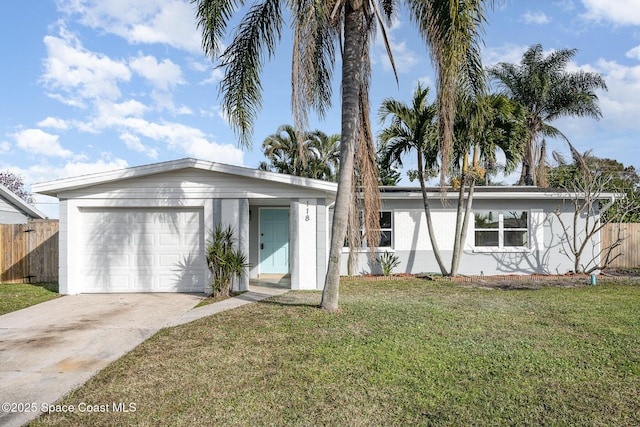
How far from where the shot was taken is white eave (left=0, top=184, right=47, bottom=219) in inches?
649

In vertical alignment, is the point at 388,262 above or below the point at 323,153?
below

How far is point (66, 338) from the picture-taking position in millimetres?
6055

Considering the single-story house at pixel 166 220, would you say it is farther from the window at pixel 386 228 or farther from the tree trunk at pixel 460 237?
the tree trunk at pixel 460 237

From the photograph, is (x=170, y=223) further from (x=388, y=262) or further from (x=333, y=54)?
(x=388, y=262)

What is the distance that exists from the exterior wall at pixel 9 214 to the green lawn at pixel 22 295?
17.9ft

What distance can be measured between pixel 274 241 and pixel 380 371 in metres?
9.20

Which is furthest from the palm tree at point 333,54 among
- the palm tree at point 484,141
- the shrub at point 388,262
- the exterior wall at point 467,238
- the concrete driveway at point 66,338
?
the exterior wall at point 467,238

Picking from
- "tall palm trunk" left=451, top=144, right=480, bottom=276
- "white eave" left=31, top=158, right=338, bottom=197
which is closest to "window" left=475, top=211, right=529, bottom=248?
"tall palm trunk" left=451, top=144, right=480, bottom=276

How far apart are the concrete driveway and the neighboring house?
9.85 meters

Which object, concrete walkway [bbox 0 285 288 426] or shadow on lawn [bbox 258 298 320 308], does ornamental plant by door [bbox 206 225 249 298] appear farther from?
shadow on lawn [bbox 258 298 320 308]

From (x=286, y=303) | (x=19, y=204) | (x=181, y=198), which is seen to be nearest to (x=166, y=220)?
(x=181, y=198)

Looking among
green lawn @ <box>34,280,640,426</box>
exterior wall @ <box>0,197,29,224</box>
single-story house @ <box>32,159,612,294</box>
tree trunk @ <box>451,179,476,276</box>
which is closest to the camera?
green lawn @ <box>34,280,640,426</box>

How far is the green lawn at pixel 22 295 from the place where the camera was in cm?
871

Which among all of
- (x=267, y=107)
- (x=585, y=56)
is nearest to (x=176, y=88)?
(x=267, y=107)
